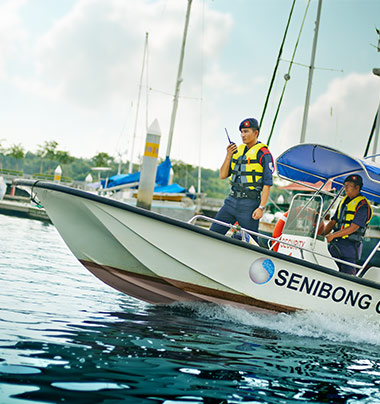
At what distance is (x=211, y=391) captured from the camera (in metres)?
3.10

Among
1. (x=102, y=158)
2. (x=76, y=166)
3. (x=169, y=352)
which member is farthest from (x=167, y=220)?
(x=76, y=166)

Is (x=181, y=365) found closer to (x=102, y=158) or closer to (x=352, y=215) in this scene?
(x=352, y=215)

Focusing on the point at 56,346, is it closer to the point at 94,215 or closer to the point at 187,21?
the point at 94,215

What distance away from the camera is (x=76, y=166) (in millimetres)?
114750

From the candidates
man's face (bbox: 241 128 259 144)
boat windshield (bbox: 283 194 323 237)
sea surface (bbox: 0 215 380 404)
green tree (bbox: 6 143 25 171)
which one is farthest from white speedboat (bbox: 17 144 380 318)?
green tree (bbox: 6 143 25 171)

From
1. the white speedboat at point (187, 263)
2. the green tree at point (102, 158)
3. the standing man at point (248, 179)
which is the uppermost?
the green tree at point (102, 158)

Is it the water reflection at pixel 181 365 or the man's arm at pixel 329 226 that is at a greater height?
the man's arm at pixel 329 226

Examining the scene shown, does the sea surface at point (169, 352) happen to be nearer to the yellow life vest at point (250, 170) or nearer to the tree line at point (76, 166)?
the yellow life vest at point (250, 170)

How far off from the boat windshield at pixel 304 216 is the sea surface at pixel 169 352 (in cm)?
113

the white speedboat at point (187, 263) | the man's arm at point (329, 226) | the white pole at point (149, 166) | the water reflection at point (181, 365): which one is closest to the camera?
the water reflection at point (181, 365)

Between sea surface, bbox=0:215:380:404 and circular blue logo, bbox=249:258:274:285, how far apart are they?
446mm

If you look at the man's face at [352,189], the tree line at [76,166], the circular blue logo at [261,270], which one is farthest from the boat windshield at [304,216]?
the tree line at [76,166]

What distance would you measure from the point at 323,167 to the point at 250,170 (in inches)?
53.7

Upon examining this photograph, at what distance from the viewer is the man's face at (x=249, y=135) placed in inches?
216
